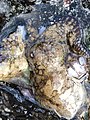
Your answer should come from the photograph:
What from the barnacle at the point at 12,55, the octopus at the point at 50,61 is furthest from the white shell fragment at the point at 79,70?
the barnacle at the point at 12,55

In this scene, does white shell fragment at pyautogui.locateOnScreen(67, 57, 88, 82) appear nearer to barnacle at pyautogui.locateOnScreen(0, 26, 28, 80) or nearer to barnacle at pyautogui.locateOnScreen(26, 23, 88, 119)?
barnacle at pyautogui.locateOnScreen(26, 23, 88, 119)

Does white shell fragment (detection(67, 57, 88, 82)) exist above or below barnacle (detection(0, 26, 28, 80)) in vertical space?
below

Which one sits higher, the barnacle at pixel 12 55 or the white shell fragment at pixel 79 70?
the barnacle at pixel 12 55

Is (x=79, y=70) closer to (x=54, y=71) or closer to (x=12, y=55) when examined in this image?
(x=54, y=71)

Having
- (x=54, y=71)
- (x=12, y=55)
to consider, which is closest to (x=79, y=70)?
(x=54, y=71)

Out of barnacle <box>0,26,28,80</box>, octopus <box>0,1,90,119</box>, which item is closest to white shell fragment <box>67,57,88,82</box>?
octopus <box>0,1,90,119</box>

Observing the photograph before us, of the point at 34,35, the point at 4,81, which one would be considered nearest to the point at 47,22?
the point at 34,35

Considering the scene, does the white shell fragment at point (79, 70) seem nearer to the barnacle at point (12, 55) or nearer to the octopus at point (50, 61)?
the octopus at point (50, 61)

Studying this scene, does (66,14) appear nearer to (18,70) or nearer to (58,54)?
(58,54)
